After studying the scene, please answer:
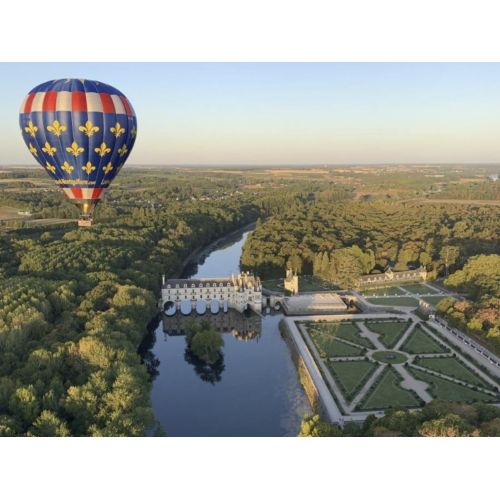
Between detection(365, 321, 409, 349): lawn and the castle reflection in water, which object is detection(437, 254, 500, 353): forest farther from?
the castle reflection in water

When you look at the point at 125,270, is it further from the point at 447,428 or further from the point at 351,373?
the point at 447,428

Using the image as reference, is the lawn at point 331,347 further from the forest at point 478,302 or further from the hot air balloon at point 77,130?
the hot air balloon at point 77,130

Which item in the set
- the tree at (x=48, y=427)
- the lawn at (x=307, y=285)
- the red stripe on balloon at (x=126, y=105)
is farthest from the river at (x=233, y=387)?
the red stripe on balloon at (x=126, y=105)

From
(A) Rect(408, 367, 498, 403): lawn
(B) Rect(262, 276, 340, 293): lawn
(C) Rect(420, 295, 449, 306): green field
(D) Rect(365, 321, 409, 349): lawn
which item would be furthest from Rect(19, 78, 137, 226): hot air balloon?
(C) Rect(420, 295, 449, 306): green field

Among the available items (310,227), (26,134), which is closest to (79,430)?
(26,134)

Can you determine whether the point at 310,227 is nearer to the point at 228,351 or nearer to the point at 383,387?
the point at 228,351

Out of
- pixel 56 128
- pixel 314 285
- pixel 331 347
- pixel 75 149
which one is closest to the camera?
pixel 56 128

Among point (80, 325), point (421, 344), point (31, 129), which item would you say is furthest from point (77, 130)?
point (421, 344)
